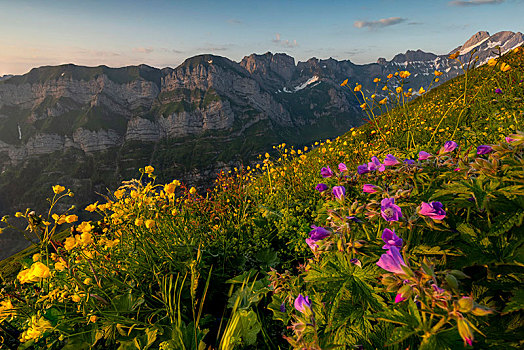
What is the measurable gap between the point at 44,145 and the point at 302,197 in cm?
21402

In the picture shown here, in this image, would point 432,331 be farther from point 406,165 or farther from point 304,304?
point 406,165

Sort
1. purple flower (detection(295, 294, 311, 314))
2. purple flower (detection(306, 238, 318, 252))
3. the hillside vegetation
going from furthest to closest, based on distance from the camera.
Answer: purple flower (detection(306, 238, 318, 252)) < purple flower (detection(295, 294, 311, 314)) < the hillside vegetation

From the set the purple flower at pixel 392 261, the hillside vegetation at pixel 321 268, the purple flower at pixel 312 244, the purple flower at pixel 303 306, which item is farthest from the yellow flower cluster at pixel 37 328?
the purple flower at pixel 392 261

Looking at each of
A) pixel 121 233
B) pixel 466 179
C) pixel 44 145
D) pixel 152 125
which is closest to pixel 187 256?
pixel 121 233

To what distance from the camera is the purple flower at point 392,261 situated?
1045 mm

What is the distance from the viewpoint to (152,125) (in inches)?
7283

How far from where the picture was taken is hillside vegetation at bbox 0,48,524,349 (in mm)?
1215

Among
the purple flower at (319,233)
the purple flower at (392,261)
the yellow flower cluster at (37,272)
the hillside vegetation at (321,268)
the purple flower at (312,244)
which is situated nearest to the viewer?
the purple flower at (392,261)

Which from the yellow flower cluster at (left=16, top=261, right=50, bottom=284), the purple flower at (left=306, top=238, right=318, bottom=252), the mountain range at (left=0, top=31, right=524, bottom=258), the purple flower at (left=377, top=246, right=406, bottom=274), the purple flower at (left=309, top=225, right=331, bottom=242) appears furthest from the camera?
the mountain range at (left=0, top=31, right=524, bottom=258)

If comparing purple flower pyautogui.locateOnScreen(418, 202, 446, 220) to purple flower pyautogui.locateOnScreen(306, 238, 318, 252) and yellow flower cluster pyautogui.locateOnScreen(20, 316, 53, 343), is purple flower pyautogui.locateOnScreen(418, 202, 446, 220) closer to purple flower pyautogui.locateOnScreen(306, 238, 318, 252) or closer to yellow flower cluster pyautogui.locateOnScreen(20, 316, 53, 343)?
purple flower pyautogui.locateOnScreen(306, 238, 318, 252)

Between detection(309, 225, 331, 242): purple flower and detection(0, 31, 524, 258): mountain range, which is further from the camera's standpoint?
detection(0, 31, 524, 258): mountain range

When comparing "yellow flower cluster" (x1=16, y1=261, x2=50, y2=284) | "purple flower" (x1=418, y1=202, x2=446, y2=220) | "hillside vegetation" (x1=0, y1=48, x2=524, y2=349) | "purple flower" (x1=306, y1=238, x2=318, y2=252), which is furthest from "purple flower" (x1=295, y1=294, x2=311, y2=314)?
"yellow flower cluster" (x1=16, y1=261, x2=50, y2=284)

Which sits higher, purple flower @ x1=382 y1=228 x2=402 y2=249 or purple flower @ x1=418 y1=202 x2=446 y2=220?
purple flower @ x1=418 y1=202 x2=446 y2=220

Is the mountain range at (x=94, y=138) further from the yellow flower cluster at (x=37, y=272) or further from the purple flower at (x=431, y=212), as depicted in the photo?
the purple flower at (x=431, y=212)
